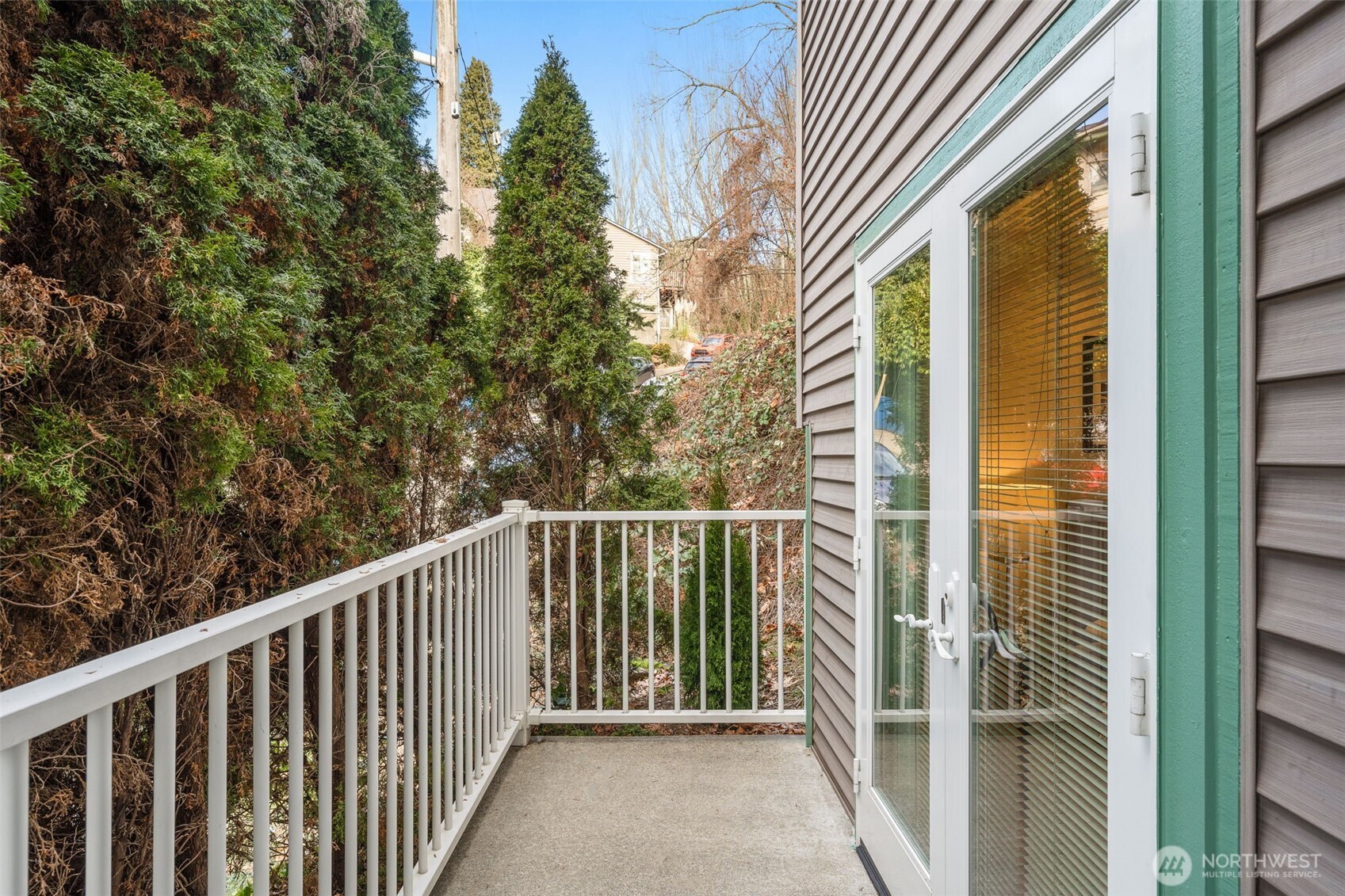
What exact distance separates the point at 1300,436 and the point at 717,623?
3668 millimetres

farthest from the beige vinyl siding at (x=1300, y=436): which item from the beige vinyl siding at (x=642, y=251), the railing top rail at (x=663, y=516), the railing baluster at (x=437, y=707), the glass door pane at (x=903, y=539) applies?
the beige vinyl siding at (x=642, y=251)

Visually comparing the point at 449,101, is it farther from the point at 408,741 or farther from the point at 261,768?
the point at 261,768

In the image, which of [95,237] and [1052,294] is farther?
[95,237]

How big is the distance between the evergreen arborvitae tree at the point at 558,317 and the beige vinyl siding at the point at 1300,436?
3976 millimetres

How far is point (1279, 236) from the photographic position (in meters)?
0.78

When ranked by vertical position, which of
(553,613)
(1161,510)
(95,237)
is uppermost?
(95,237)

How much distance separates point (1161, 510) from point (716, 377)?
5.56 m

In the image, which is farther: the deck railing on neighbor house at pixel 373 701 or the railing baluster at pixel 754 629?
the railing baluster at pixel 754 629

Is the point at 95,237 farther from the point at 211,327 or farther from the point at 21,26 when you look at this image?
the point at 21,26

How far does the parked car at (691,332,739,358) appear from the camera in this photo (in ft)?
23.4

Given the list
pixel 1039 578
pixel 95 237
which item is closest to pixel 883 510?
pixel 1039 578

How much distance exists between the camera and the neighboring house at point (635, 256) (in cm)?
572

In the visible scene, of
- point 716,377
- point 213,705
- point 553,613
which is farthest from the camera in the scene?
point 716,377

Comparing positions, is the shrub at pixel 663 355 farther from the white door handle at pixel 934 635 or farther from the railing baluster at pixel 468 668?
the white door handle at pixel 934 635
